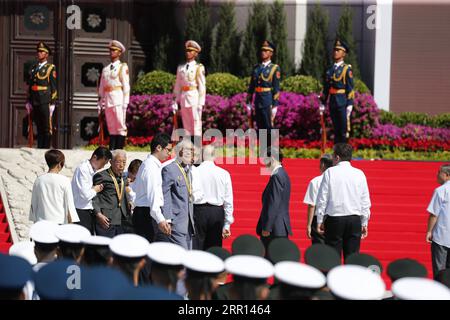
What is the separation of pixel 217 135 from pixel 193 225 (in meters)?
7.96

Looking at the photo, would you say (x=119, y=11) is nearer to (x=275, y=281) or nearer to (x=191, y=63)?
(x=191, y=63)

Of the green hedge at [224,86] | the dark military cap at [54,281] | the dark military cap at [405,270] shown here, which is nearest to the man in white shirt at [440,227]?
the dark military cap at [405,270]

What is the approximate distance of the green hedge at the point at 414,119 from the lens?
692 inches

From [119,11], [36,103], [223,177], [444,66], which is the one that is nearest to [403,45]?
[444,66]

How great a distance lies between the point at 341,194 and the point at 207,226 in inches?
57.3

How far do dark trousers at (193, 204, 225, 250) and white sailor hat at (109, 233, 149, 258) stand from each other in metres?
4.34

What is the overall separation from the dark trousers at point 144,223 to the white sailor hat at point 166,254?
382cm

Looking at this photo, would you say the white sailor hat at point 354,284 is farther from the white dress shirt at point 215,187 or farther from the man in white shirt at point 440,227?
the white dress shirt at point 215,187

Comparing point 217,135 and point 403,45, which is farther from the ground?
point 403,45

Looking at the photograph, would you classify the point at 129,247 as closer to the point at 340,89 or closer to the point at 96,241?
the point at 96,241

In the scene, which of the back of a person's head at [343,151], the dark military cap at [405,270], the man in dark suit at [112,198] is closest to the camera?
the dark military cap at [405,270]

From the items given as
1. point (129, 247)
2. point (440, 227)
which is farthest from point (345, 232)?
point (129, 247)

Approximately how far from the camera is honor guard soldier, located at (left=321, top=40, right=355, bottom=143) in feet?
45.4
